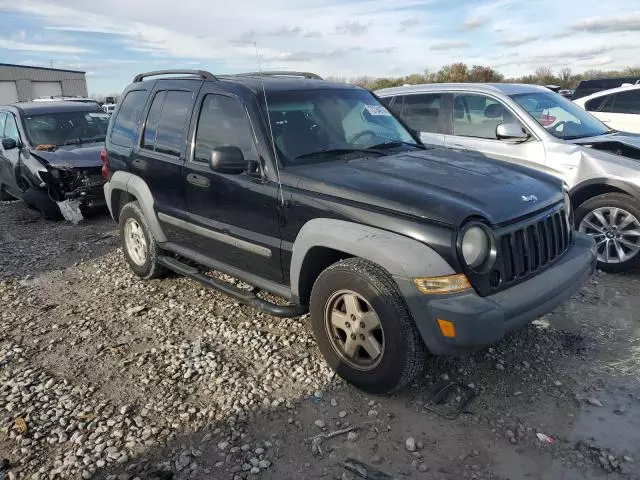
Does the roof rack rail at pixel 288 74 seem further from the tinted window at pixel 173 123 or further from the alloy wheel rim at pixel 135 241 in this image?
the alloy wheel rim at pixel 135 241

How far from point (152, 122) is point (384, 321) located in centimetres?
312

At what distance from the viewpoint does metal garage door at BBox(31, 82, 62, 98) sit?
40.7 m

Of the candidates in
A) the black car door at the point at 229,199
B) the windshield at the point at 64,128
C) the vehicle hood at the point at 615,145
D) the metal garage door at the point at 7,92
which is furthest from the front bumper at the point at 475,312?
the metal garage door at the point at 7,92

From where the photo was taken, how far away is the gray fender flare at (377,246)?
9.32 feet

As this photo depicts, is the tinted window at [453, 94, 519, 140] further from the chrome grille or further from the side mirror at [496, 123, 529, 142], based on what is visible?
the chrome grille

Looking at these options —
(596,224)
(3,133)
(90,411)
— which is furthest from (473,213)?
(3,133)

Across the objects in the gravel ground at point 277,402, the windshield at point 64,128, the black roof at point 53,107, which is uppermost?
the black roof at point 53,107

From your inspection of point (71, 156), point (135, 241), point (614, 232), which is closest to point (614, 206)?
point (614, 232)

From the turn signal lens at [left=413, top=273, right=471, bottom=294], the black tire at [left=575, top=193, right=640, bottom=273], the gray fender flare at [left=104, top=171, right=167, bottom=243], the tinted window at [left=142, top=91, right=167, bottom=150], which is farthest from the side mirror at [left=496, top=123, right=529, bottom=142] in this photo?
the gray fender flare at [left=104, top=171, right=167, bottom=243]

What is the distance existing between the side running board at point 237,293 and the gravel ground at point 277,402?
34 centimetres

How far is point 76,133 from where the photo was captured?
8898 millimetres

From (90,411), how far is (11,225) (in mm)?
6169

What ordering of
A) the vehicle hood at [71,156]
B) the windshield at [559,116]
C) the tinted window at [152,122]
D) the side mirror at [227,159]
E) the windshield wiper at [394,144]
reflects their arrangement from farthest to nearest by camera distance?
1. the vehicle hood at [71,156]
2. the windshield at [559,116]
3. the tinted window at [152,122]
4. the windshield wiper at [394,144]
5. the side mirror at [227,159]

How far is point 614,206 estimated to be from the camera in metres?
5.16
